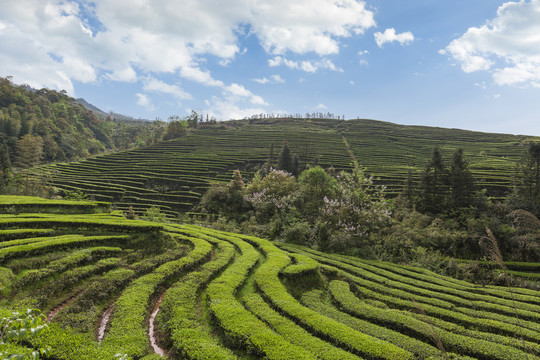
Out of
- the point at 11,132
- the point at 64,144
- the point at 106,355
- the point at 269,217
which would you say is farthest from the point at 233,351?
the point at 64,144

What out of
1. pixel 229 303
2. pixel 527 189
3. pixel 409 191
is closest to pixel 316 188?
pixel 409 191

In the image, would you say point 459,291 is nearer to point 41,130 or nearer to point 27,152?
point 27,152

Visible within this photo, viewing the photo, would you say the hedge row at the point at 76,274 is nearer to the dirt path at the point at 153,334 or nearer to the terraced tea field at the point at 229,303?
the terraced tea field at the point at 229,303

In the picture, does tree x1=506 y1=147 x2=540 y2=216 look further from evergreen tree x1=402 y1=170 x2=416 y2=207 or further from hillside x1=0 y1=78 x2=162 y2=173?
hillside x1=0 y1=78 x2=162 y2=173

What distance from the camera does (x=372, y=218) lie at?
62.7ft

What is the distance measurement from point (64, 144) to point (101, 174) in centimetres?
2514

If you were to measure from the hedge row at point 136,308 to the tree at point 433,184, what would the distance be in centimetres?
2381

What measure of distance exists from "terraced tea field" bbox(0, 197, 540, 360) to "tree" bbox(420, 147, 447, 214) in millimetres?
14830

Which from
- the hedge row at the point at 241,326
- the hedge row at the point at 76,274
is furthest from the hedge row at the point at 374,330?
the hedge row at the point at 76,274

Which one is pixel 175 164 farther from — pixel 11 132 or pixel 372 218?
pixel 372 218

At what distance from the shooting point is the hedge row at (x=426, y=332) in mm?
6719

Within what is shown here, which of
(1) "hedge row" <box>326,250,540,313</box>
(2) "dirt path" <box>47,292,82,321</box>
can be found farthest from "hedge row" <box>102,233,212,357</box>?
(1) "hedge row" <box>326,250,540,313</box>

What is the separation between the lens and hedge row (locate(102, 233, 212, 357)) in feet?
19.2

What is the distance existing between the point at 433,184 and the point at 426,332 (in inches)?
910
